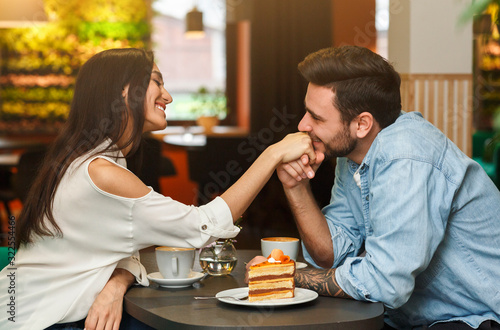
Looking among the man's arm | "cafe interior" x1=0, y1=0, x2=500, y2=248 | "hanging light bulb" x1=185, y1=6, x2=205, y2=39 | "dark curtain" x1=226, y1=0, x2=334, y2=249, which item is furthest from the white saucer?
"hanging light bulb" x1=185, y1=6, x2=205, y2=39

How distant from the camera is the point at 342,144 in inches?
70.7

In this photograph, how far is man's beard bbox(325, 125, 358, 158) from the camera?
179 centimetres

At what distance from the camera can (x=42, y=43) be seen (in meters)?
8.42

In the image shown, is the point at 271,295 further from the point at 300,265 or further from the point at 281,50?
the point at 281,50

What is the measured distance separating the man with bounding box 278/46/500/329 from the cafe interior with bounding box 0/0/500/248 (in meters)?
0.51

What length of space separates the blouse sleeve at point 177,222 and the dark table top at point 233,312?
5.0 inches

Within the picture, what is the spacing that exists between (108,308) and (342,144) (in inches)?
31.7

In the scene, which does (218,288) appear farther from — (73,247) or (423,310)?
(423,310)

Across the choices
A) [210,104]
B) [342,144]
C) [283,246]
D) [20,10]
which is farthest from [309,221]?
[210,104]

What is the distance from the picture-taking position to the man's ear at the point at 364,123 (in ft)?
5.72

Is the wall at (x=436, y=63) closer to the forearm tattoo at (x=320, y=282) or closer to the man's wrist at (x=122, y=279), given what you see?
the forearm tattoo at (x=320, y=282)

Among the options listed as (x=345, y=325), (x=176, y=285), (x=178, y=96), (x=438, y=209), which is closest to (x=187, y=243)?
(x=176, y=285)

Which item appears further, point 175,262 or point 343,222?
point 343,222

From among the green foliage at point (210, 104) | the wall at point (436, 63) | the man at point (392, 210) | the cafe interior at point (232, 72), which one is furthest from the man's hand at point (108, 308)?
the green foliage at point (210, 104)
